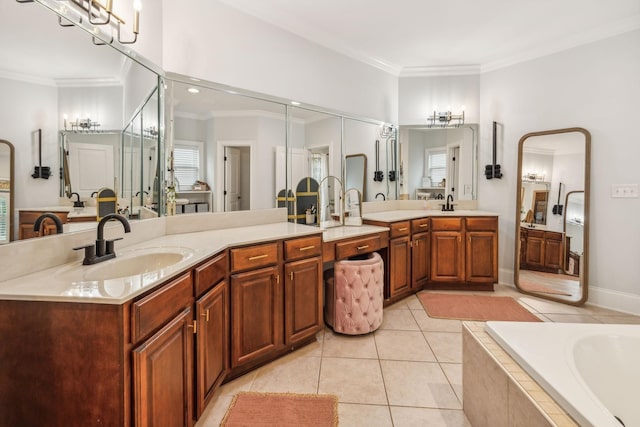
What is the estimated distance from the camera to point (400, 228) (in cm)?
306

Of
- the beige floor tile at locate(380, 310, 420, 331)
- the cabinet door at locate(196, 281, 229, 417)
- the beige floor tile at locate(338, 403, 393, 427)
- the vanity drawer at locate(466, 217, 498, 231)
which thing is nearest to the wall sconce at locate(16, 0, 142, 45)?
the cabinet door at locate(196, 281, 229, 417)

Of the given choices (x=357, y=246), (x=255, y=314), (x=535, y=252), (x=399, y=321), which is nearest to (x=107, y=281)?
(x=255, y=314)

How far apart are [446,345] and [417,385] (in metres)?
0.59

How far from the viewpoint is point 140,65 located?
6.17 feet

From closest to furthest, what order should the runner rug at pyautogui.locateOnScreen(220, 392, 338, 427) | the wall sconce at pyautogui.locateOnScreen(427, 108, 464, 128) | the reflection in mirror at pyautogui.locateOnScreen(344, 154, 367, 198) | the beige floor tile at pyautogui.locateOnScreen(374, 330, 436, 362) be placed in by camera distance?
the runner rug at pyautogui.locateOnScreen(220, 392, 338, 427)
the beige floor tile at pyautogui.locateOnScreen(374, 330, 436, 362)
the reflection in mirror at pyautogui.locateOnScreen(344, 154, 367, 198)
the wall sconce at pyautogui.locateOnScreen(427, 108, 464, 128)

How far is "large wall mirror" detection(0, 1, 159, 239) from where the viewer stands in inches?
45.8

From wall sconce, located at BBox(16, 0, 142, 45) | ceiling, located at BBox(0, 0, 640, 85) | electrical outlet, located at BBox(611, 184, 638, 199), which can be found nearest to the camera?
wall sconce, located at BBox(16, 0, 142, 45)

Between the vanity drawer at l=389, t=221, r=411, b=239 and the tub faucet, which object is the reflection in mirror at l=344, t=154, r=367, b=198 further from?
the tub faucet

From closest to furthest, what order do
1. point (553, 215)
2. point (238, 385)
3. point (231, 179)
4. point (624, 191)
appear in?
point (238, 385) → point (231, 179) → point (624, 191) → point (553, 215)

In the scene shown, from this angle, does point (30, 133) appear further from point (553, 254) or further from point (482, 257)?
point (553, 254)

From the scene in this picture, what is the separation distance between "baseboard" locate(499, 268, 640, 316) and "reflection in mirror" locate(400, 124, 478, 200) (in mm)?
1531

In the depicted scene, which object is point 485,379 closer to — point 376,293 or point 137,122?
point 376,293

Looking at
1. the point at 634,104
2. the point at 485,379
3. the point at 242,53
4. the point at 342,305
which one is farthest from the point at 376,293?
the point at 634,104

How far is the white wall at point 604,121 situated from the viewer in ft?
9.32
